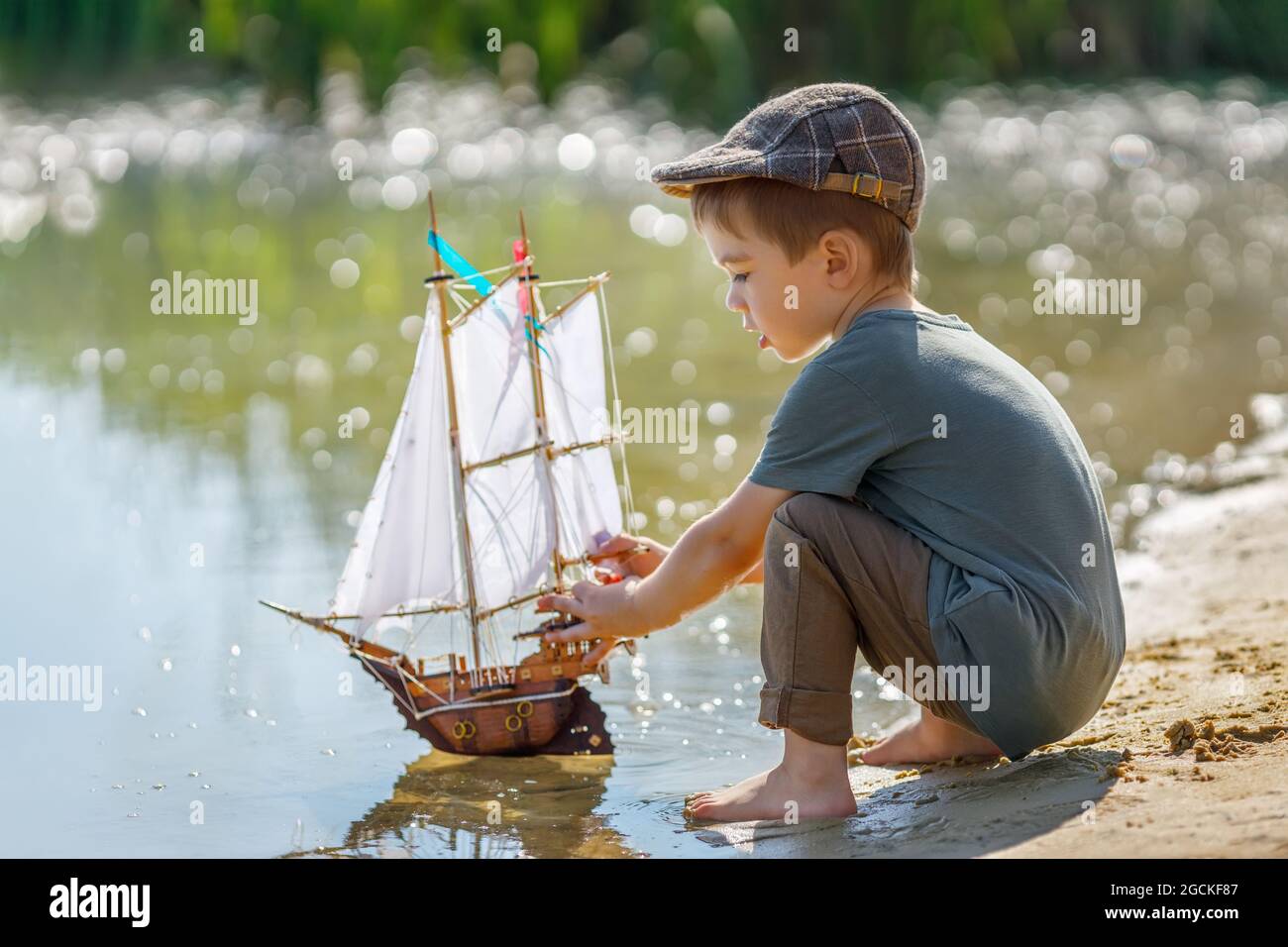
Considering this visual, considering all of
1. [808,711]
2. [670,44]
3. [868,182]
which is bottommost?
[808,711]

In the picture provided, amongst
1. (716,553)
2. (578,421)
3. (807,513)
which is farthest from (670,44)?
(807,513)

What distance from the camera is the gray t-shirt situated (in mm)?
2951

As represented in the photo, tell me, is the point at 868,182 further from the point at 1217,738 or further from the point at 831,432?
the point at 1217,738

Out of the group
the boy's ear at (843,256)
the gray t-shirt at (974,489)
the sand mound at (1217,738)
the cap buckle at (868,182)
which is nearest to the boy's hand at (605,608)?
the gray t-shirt at (974,489)

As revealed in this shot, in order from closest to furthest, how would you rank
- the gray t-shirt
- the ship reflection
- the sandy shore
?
the sandy shore < the gray t-shirt < the ship reflection

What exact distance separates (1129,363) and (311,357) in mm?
3940

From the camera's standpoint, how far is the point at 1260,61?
19.5 meters

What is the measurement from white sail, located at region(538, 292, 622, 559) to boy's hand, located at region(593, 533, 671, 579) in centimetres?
26

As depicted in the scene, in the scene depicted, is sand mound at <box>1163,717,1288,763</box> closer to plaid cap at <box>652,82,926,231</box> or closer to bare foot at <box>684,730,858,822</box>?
bare foot at <box>684,730,858,822</box>

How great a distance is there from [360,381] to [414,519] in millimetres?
3746

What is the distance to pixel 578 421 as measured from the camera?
13.5ft

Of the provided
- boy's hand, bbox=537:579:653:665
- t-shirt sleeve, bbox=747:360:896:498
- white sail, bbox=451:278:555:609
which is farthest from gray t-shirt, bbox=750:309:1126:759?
white sail, bbox=451:278:555:609

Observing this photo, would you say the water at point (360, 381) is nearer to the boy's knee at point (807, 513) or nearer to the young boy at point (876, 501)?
the young boy at point (876, 501)
